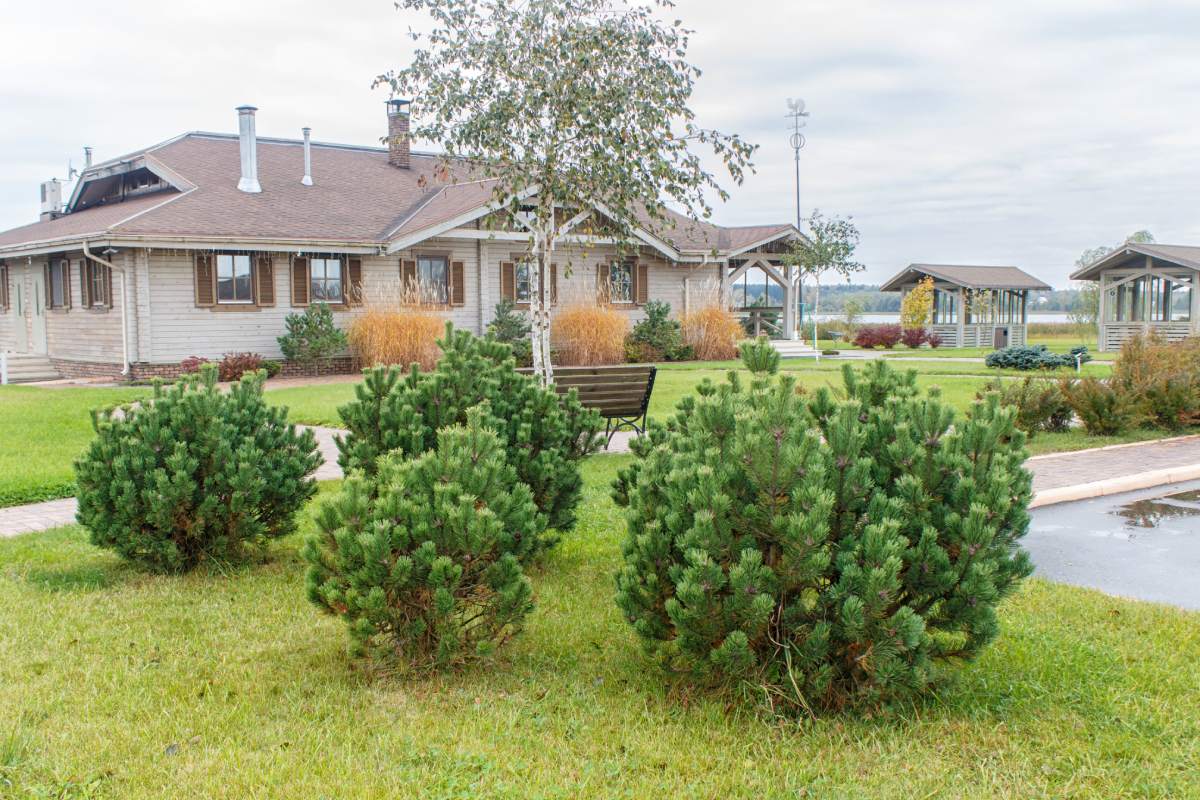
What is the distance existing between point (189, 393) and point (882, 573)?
4.03 metres

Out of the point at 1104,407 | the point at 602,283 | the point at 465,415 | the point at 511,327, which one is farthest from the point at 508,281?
the point at 465,415

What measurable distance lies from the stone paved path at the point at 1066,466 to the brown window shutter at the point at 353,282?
12648mm

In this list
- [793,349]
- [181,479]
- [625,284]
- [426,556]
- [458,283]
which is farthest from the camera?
[793,349]

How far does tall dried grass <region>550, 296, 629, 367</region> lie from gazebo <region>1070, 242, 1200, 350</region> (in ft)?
66.1

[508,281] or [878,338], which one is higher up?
[508,281]

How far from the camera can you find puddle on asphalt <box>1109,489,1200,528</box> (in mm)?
7797

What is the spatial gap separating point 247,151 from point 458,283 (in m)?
5.81

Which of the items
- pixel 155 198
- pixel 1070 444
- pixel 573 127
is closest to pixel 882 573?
pixel 1070 444

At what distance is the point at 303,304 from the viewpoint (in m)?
24.0

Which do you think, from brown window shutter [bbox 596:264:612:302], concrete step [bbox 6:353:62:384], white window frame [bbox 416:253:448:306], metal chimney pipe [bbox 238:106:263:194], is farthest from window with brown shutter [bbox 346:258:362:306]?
concrete step [bbox 6:353:62:384]

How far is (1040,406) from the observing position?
486 inches

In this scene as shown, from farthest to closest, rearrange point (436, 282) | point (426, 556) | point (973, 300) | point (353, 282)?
point (973, 300)
point (436, 282)
point (353, 282)
point (426, 556)

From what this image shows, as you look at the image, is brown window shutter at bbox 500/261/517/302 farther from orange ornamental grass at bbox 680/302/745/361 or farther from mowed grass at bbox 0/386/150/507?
mowed grass at bbox 0/386/150/507

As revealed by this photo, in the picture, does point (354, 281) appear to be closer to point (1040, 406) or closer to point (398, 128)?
point (398, 128)
